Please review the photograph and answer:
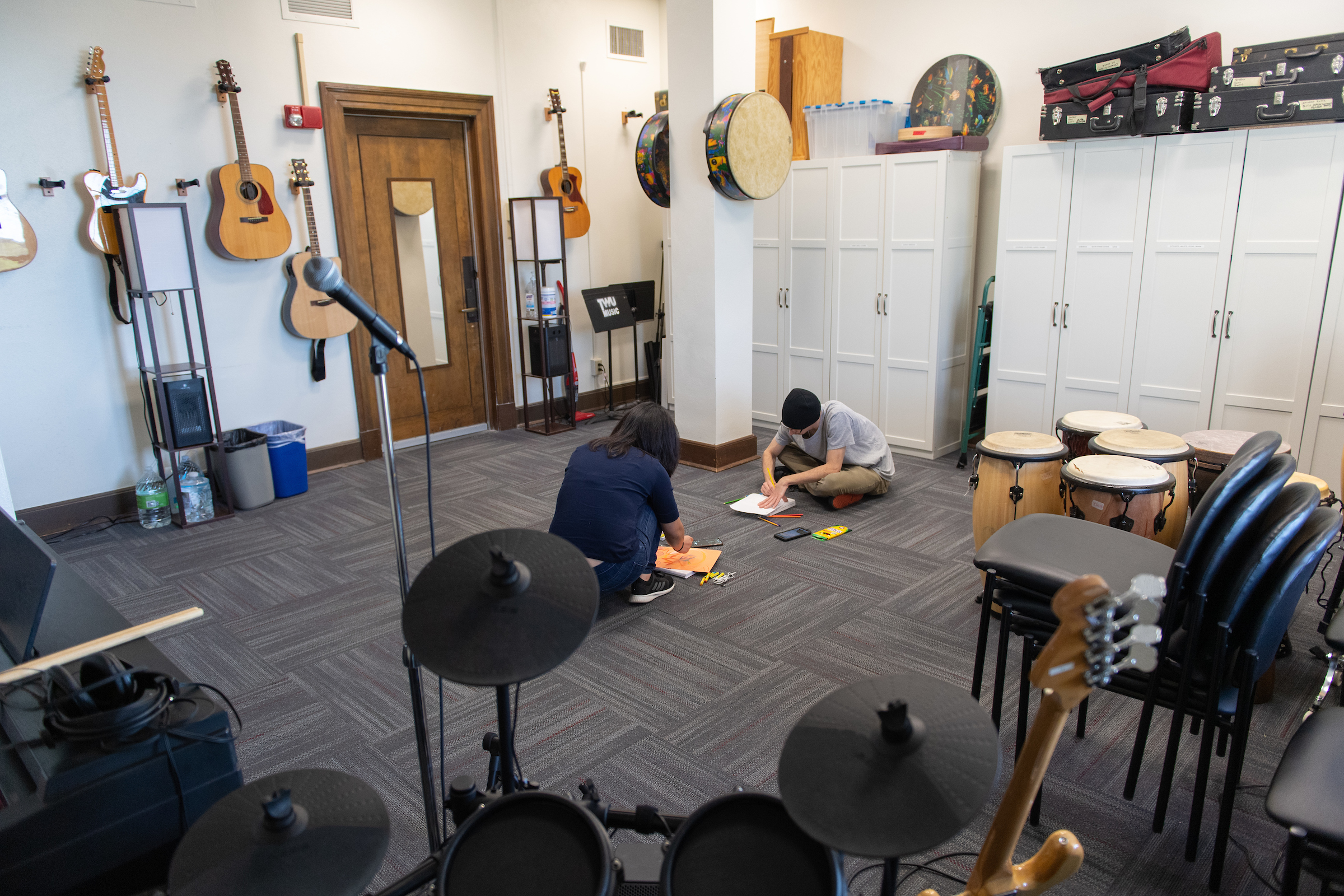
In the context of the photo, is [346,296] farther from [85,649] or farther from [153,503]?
[153,503]

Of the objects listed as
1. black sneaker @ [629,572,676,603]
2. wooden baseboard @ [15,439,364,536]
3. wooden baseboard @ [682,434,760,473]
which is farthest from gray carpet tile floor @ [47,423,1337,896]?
wooden baseboard @ [682,434,760,473]

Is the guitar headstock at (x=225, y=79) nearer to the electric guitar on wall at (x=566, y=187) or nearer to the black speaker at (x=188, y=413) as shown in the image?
the black speaker at (x=188, y=413)

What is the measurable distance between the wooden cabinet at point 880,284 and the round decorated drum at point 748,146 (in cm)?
60

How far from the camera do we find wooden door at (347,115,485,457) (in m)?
5.36

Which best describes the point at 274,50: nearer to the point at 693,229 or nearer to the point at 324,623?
the point at 693,229

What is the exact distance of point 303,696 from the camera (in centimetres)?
282

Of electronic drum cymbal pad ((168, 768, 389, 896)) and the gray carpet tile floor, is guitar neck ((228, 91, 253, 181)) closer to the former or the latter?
the gray carpet tile floor

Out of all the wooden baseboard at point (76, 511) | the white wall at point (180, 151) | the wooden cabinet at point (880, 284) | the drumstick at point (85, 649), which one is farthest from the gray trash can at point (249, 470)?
the wooden cabinet at point (880, 284)

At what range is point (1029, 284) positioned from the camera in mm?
4770

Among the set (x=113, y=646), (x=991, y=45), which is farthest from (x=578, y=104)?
(x=113, y=646)

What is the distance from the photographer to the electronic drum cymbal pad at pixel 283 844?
1170mm

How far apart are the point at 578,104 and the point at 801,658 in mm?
4667

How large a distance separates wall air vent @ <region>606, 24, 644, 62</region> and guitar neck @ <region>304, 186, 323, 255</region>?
2.58 meters

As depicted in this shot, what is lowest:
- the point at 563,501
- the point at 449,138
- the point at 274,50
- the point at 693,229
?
the point at 563,501
